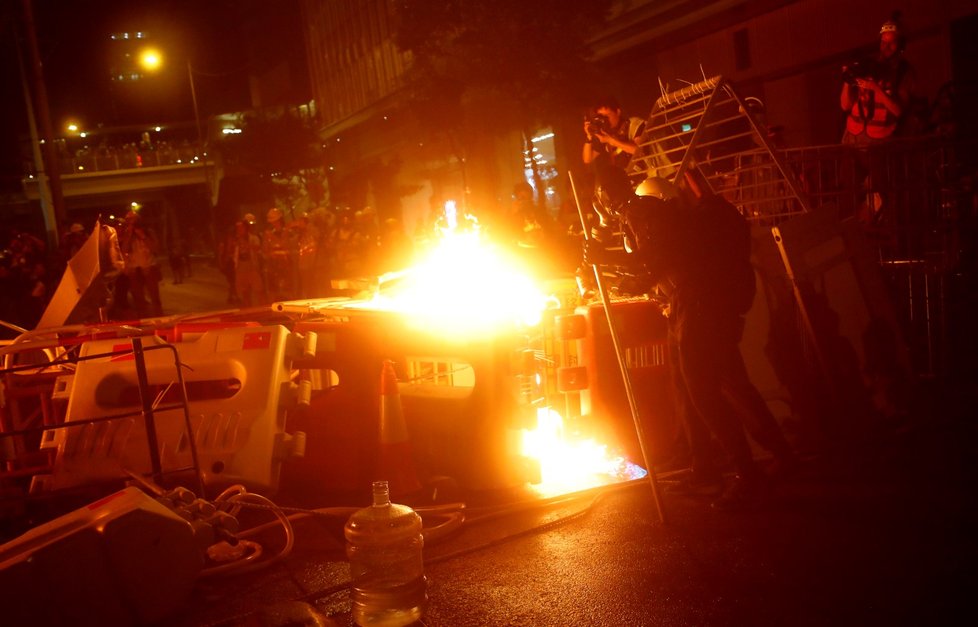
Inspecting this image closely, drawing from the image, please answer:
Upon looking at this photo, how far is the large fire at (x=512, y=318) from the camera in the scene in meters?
6.19

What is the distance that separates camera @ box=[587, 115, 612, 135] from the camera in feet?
27.6

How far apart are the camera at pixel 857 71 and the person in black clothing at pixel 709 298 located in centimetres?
484

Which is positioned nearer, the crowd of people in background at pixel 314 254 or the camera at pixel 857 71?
the camera at pixel 857 71

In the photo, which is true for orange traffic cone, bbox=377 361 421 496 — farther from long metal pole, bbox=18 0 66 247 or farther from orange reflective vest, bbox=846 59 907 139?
long metal pole, bbox=18 0 66 247

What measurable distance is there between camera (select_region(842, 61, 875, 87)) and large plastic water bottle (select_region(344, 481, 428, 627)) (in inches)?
298

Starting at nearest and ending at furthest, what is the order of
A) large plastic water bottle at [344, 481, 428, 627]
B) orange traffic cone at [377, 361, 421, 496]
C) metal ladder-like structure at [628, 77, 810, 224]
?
large plastic water bottle at [344, 481, 428, 627]
orange traffic cone at [377, 361, 421, 496]
metal ladder-like structure at [628, 77, 810, 224]

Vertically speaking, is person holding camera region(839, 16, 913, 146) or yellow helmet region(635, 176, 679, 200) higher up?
person holding camera region(839, 16, 913, 146)

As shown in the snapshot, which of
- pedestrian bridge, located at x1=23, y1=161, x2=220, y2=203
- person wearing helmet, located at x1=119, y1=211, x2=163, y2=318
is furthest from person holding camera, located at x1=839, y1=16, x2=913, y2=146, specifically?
pedestrian bridge, located at x1=23, y1=161, x2=220, y2=203

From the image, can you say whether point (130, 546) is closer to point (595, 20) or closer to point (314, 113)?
point (595, 20)

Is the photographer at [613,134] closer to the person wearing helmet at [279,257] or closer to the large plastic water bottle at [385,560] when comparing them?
the large plastic water bottle at [385,560]

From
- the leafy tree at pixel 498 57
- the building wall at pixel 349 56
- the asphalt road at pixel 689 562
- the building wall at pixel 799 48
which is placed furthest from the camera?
the building wall at pixel 349 56

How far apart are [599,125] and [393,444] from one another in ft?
12.9

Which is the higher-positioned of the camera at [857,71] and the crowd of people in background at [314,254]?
A: the camera at [857,71]

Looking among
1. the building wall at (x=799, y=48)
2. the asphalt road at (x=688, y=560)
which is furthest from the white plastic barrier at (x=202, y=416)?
the building wall at (x=799, y=48)
